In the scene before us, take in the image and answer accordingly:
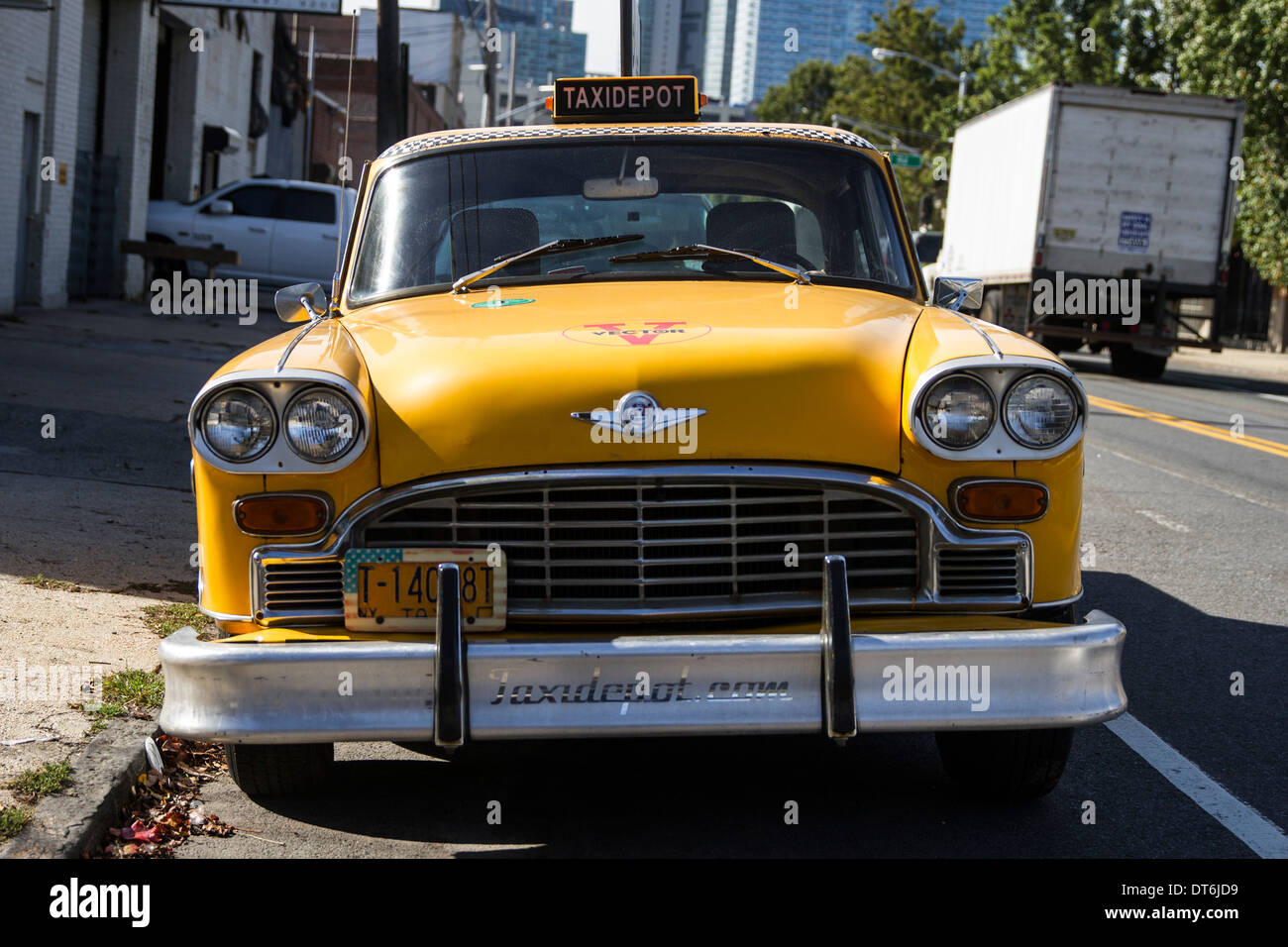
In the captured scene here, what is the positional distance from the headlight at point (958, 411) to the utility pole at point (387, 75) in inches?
444

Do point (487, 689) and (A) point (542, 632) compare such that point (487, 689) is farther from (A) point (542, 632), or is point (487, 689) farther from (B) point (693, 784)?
(B) point (693, 784)

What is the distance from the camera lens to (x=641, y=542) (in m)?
3.65

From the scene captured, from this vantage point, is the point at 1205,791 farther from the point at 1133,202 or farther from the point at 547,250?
the point at 1133,202

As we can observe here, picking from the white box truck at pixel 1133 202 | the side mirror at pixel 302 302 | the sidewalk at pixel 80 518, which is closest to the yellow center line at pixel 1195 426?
the white box truck at pixel 1133 202

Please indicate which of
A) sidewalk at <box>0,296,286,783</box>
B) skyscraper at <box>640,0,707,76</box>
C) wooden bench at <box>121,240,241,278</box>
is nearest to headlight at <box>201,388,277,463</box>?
sidewalk at <box>0,296,286,783</box>

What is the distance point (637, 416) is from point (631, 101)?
2.78m

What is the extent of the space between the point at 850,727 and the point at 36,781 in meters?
2.09

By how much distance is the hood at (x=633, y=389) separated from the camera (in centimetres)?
367

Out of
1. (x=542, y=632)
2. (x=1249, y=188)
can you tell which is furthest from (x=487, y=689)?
(x=1249, y=188)

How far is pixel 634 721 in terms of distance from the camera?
339 cm

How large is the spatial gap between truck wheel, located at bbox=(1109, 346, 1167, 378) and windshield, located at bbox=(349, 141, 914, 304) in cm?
1983

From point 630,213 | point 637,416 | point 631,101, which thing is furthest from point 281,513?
point 631,101

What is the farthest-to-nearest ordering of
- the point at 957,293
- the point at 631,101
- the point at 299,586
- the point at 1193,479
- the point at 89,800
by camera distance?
the point at 1193,479
the point at 631,101
the point at 957,293
the point at 89,800
the point at 299,586

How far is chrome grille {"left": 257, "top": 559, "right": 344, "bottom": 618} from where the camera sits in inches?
146
